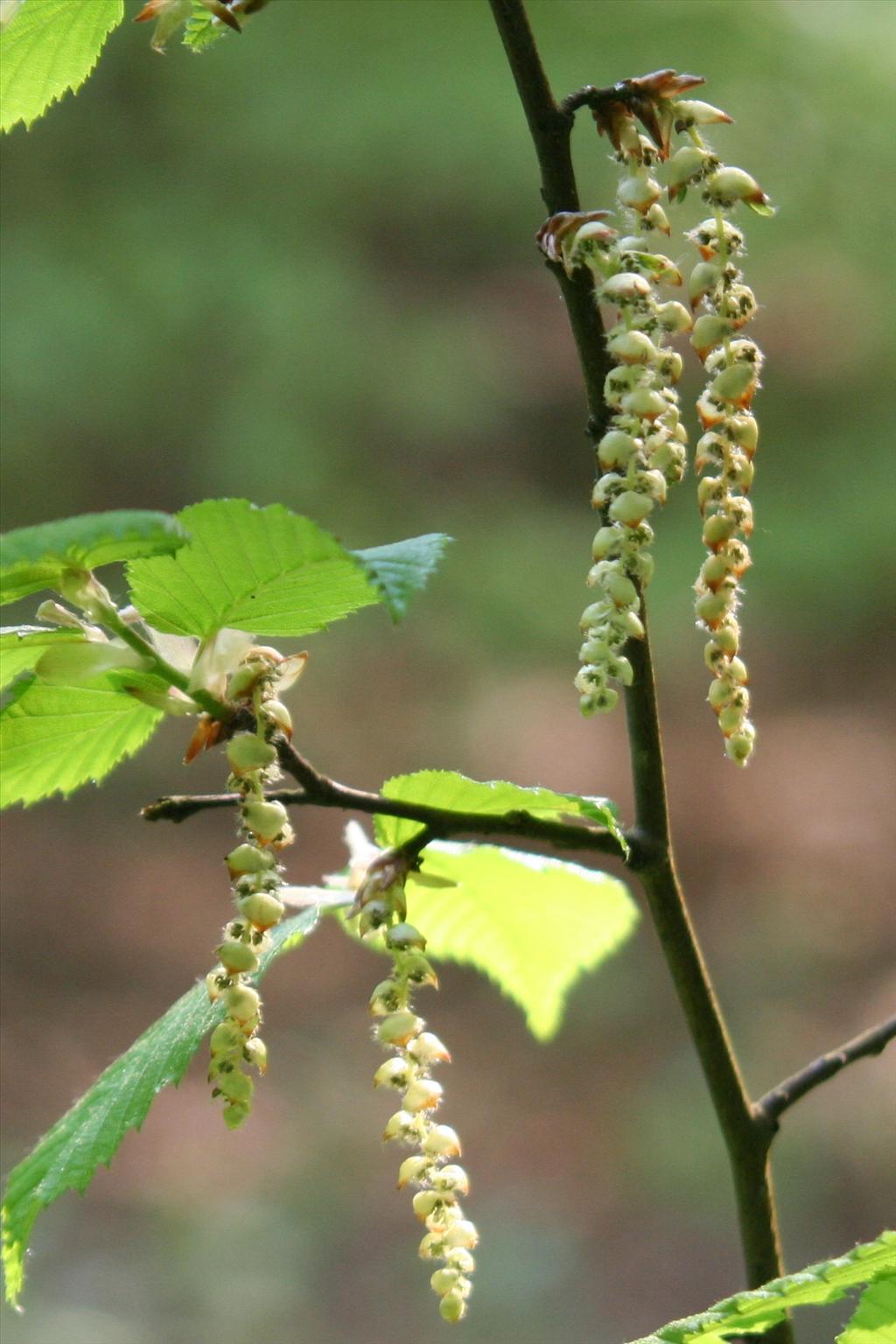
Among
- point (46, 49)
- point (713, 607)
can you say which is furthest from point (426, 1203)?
point (46, 49)

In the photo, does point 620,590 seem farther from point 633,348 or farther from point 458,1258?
point 458,1258

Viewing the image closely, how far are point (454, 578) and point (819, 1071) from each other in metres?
3.40

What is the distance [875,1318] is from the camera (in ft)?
1.40

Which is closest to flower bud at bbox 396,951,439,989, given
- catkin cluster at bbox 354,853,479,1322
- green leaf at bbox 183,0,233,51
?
catkin cluster at bbox 354,853,479,1322

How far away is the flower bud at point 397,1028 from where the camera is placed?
428 millimetres

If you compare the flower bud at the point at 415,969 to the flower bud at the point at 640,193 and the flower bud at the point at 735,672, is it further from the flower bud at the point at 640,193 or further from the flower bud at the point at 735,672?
the flower bud at the point at 640,193

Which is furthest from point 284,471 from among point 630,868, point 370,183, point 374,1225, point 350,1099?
point 630,868

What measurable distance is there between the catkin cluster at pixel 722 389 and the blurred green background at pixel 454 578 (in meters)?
2.72

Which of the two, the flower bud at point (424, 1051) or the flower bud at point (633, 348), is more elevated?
the flower bud at point (633, 348)

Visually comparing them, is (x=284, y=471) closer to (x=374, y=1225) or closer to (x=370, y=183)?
(x=370, y=183)

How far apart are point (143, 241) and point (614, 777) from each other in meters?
2.35

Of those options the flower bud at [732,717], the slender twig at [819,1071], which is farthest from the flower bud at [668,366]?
the slender twig at [819,1071]

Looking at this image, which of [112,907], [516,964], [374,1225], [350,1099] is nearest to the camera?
[516,964]

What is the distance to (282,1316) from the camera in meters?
2.71
